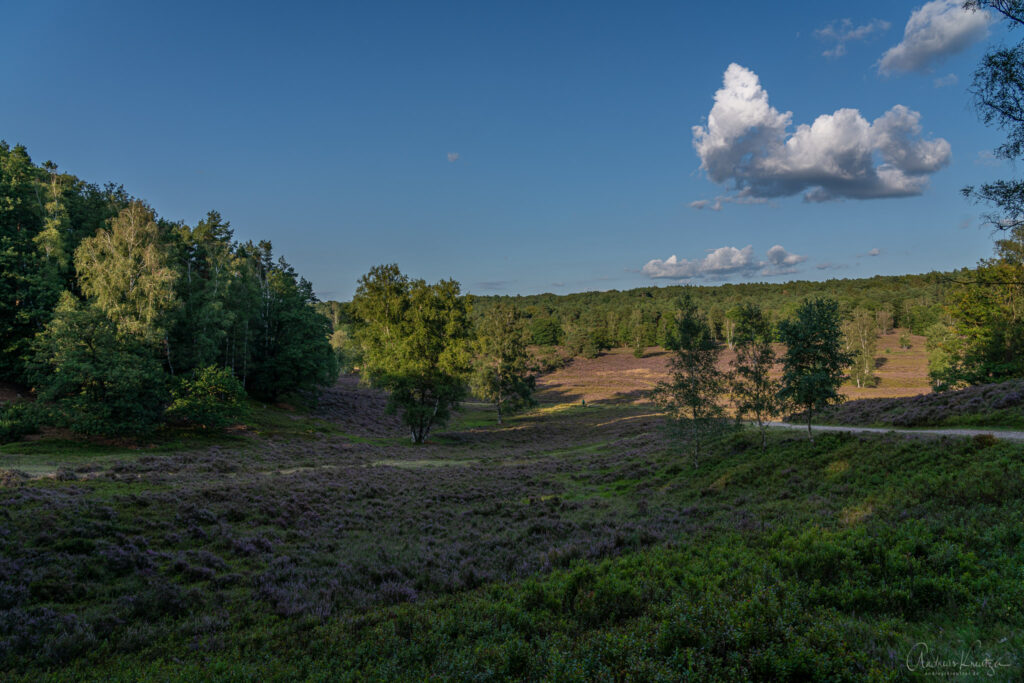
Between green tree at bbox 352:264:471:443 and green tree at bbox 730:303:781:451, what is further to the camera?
green tree at bbox 352:264:471:443

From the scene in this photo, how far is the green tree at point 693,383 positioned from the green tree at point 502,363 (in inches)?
1529

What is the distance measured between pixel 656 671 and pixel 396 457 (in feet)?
103

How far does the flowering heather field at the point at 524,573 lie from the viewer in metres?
6.16

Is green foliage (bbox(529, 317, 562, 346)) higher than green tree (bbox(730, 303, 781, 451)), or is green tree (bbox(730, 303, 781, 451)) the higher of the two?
green foliage (bbox(529, 317, 562, 346))

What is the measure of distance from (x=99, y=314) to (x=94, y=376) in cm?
493

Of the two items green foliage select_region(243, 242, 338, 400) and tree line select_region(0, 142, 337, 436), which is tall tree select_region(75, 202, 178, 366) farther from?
green foliage select_region(243, 242, 338, 400)

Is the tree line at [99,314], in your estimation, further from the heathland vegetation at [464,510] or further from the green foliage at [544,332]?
the green foliage at [544,332]

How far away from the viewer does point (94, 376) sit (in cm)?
3188

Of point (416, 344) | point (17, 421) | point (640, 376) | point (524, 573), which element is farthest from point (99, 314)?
point (640, 376)

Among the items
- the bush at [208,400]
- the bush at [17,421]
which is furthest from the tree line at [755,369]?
the bush at [17,421]

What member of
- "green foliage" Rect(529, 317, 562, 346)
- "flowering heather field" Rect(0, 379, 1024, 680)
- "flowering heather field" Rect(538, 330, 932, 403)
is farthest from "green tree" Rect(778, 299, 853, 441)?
"green foliage" Rect(529, 317, 562, 346)

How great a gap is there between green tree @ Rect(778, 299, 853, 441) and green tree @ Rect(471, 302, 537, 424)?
43.0 meters

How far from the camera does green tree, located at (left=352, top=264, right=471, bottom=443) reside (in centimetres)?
4356

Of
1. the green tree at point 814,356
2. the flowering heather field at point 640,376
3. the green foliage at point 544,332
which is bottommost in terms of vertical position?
the flowering heather field at point 640,376
